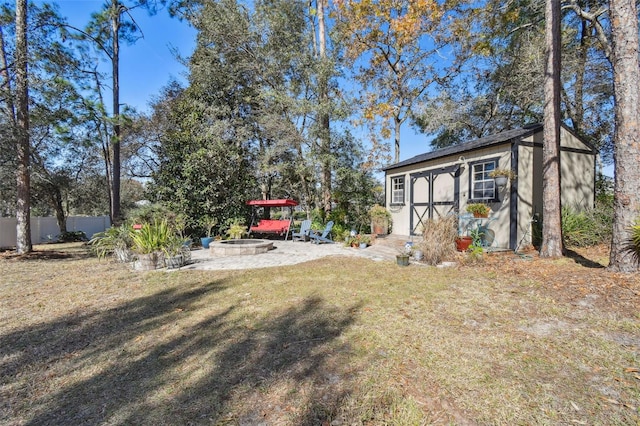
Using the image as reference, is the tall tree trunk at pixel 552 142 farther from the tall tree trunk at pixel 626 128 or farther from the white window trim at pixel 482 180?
the white window trim at pixel 482 180

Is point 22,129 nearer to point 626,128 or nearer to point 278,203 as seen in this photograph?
point 278,203

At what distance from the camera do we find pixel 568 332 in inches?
117

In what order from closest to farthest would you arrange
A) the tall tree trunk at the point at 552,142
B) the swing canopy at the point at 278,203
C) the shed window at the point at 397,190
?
the tall tree trunk at the point at 552,142
the swing canopy at the point at 278,203
the shed window at the point at 397,190

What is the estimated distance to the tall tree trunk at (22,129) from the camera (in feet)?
25.0

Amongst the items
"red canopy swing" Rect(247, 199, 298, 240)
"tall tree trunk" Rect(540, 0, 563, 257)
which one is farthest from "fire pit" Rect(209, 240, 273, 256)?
"tall tree trunk" Rect(540, 0, 563, 257)

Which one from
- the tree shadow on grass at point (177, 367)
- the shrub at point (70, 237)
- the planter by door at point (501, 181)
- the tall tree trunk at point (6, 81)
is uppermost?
the tall tree trunk at point (6, 81)

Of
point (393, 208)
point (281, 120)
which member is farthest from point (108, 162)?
point (393, 208)

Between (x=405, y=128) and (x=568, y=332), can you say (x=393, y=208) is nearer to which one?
(x=405, y=128)

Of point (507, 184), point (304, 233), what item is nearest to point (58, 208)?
point (304, 233)

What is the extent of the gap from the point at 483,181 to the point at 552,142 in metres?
2.60

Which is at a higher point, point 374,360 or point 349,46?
point 349,46

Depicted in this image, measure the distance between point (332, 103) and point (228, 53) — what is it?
574cm

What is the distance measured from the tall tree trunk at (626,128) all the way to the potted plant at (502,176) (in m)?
2.76

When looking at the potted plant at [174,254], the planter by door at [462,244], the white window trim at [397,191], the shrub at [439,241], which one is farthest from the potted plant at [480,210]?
the potted plant at [174,254]
